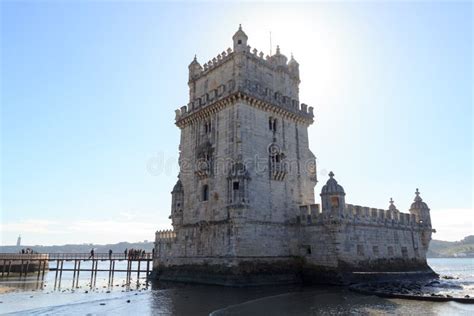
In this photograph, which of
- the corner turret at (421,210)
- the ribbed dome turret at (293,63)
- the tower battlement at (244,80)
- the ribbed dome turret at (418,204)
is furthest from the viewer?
the ribbed dome turret at (418,204)

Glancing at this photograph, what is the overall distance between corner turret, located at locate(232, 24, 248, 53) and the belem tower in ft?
0.37

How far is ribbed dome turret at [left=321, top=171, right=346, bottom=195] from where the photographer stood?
30516mm

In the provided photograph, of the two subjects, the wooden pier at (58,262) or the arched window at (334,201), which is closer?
the arched window at (334,201)

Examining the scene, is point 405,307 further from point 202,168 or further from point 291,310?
point 202,168

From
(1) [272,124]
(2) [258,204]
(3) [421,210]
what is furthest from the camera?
(3) [421,210]

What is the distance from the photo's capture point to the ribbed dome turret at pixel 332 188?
30516mm

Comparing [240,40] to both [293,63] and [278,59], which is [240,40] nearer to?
[278,59]

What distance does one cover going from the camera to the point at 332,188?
30797mm

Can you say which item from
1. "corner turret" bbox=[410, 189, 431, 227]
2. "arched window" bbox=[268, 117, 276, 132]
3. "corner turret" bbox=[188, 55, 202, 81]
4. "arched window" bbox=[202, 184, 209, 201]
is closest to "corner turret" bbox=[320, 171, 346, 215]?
"arched window" bbox=[268, 117, 276, 132]

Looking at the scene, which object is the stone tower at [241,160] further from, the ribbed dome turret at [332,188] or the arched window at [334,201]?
the arched window at [334,201]

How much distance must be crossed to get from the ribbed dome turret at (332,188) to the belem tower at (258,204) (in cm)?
8

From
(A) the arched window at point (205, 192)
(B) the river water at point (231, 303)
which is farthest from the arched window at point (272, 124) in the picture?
(B) the river water at point (231, 303)

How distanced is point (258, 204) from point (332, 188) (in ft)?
20.3

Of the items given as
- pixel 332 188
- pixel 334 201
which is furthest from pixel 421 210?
pixel 332 188
